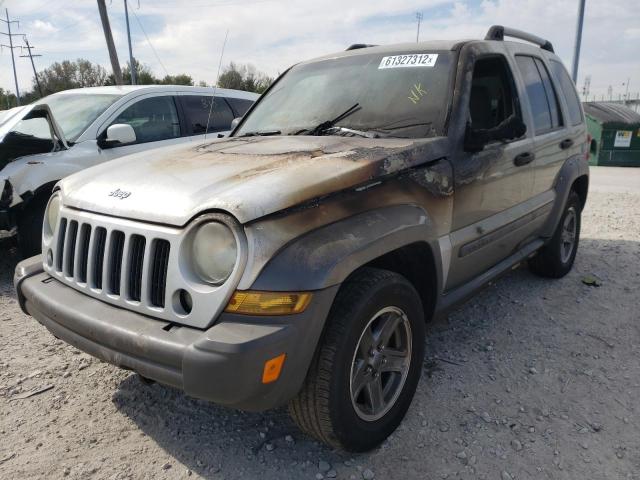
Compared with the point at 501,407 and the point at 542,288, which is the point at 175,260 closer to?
the point at 501,407

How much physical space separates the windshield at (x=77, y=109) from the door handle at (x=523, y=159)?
13.9ft

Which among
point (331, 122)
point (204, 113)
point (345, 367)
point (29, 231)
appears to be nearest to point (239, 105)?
point (204, 113)

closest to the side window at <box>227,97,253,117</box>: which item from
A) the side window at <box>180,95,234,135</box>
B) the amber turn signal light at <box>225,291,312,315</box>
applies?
the side window at <box>180,95,234,135</box>

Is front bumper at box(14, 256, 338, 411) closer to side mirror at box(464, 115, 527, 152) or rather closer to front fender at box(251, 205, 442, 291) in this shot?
front fender at box(251, 205, 442, 291)

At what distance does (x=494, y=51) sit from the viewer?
131 inches

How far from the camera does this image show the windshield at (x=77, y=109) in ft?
17.5

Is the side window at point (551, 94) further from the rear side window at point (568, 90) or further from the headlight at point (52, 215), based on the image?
the headlight at point (52, 215)

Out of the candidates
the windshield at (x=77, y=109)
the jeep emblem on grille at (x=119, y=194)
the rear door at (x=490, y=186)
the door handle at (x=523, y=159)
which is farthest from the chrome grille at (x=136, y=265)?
the windshield at (x=77, y=109)

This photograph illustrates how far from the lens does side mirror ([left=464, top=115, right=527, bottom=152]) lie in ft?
9.17

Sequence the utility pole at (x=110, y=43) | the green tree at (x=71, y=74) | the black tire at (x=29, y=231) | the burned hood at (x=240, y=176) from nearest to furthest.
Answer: the burned hood at (x=240, y=176), the black tire at (x=29, y=231), the utility pole at (x=110, y=43), the green tree at (x=71, y=74)

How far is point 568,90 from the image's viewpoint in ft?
14.7

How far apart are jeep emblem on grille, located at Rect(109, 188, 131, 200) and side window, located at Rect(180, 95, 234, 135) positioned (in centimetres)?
380

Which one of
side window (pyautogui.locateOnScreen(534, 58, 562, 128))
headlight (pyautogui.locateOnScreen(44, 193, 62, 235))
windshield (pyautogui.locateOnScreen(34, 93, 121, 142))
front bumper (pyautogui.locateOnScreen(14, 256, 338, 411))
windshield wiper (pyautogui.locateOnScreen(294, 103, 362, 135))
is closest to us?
front bumper (pyautogui.locateOnScreen(14, 256, 338, 411))

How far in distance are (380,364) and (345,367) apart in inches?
14.3
